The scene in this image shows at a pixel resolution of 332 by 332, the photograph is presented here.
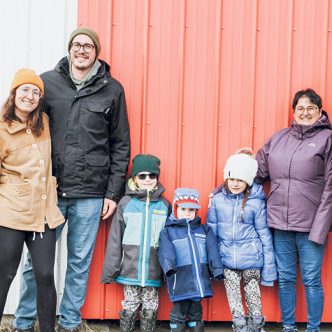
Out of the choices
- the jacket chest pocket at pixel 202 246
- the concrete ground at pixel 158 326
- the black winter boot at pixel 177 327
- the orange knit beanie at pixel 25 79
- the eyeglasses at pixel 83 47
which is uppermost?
the eyeglasses at pixel 83 47

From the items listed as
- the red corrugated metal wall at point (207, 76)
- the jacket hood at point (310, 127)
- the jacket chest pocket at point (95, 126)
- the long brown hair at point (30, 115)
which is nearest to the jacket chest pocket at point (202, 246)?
the red corrugated metal wall at point (207, 76)

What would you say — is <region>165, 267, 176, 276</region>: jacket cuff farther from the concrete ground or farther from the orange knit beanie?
the orange knit beanie

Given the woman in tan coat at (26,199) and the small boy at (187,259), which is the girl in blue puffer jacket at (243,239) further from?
the woman in tan coat at (26,199)

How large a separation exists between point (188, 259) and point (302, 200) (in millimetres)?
981

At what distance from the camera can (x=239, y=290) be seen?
4.19 meters

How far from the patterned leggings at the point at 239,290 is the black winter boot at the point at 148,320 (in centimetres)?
61

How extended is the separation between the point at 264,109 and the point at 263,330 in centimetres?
179

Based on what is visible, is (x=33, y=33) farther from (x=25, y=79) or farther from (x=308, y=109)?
(x=308, y=109)

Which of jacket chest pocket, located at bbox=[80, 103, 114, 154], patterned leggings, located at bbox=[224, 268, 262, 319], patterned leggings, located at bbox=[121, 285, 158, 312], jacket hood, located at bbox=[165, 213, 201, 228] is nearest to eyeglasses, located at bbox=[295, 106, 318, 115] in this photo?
jacket hood, located at bbox=[165, 213, 201, 228]

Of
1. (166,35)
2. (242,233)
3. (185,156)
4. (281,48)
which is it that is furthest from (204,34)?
(242,233)

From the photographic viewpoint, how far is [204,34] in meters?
4.34

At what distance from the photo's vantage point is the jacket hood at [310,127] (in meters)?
4.10

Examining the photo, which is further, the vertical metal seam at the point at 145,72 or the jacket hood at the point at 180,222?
the vertical metal seam at the point at 145,72

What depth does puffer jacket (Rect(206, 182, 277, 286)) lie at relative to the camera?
412 cm
